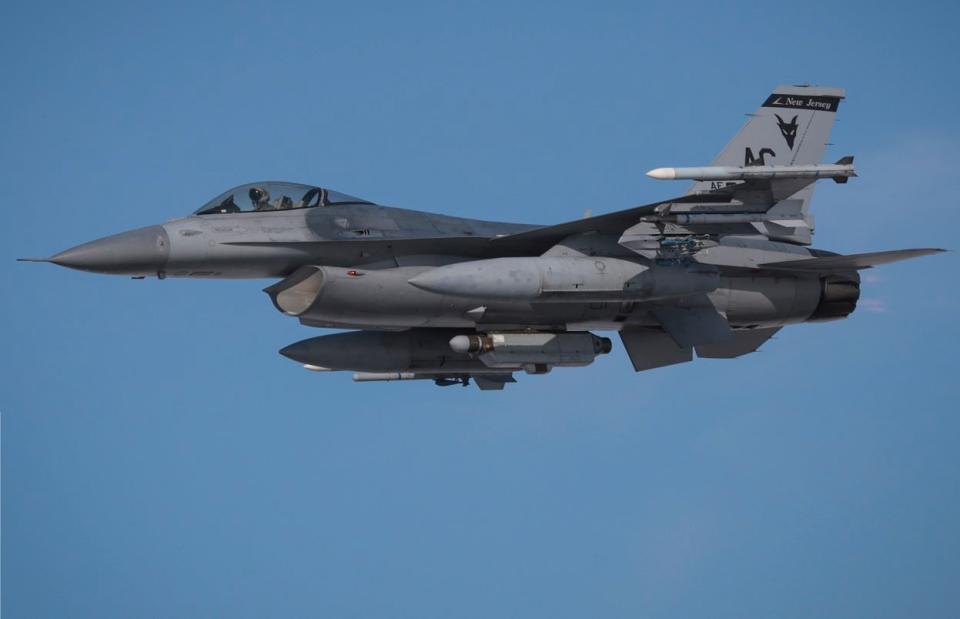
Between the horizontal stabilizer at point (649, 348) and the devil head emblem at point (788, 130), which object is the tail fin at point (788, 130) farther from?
the horizontal stabilizer at point (649, 348)

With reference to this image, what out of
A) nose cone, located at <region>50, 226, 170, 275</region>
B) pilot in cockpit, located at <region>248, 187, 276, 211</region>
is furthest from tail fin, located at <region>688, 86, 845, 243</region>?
nose cone, located at <region>50, 226, 170, 275</region>

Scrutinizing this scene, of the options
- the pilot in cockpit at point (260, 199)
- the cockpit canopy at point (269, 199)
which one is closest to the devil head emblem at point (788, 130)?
the cockpit canopy at point (269, 199)

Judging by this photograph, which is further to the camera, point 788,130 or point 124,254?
point 788,130

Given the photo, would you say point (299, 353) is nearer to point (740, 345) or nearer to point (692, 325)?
point (692, 325)

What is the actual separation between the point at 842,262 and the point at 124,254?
963 cm

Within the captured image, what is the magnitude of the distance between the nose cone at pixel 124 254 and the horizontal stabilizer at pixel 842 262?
814cm

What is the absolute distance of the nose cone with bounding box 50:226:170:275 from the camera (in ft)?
54.8

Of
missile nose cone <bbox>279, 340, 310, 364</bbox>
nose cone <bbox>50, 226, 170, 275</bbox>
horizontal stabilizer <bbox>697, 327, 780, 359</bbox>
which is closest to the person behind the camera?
nose cone <bbox>50, 226, 170, 275</bbox>

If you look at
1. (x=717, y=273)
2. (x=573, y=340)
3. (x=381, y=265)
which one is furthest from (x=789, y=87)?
(x=381, y=265)

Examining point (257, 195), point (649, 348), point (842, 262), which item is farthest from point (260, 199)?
point (842, 262)

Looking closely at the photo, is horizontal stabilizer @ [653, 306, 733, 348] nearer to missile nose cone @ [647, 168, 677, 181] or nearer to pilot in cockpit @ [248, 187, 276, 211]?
missile nose cone @ [647, 168, 677, 181]

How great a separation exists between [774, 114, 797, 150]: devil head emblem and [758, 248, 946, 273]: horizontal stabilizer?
252cm

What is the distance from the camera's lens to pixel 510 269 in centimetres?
1650

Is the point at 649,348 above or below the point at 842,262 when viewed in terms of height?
below
